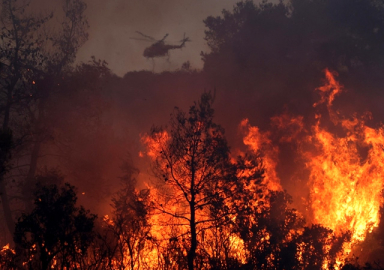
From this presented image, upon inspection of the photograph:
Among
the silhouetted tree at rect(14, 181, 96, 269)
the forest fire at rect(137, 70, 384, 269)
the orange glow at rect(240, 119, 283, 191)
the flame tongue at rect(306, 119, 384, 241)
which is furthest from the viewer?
the orange glow at rect(240, 119, 283, 191)

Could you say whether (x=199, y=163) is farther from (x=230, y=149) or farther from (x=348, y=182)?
(x=348, y=182)

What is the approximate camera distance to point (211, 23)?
35.1m

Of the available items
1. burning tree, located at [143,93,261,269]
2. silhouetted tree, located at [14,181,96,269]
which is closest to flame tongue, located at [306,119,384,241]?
burning tree, located at [143,93,261,269]

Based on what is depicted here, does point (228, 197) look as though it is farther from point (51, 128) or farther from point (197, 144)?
point (51, 128)

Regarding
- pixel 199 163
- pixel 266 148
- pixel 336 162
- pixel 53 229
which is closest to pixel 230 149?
pixel 266 148

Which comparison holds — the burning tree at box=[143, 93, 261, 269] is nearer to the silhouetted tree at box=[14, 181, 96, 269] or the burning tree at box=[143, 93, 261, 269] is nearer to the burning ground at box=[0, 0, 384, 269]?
the burning ground at box=[0, 0, 384, 269]

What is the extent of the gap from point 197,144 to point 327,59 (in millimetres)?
21590

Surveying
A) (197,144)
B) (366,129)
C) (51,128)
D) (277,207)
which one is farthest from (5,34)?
(366,129)

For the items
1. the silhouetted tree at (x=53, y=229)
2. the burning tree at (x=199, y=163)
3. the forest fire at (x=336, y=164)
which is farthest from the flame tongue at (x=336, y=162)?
the silhouetted tree at (x=53, y=229)

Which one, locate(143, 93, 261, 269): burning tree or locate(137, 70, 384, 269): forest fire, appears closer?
locate(143, 93, 261, 269): burning tree

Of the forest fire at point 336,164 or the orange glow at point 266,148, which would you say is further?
the orange glow at point 266,148

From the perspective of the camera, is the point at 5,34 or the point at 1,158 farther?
the point at 5,34

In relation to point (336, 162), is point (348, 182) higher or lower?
lower

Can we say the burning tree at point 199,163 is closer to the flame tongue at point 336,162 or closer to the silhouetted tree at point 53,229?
the silhouetted tree at point 53,229
